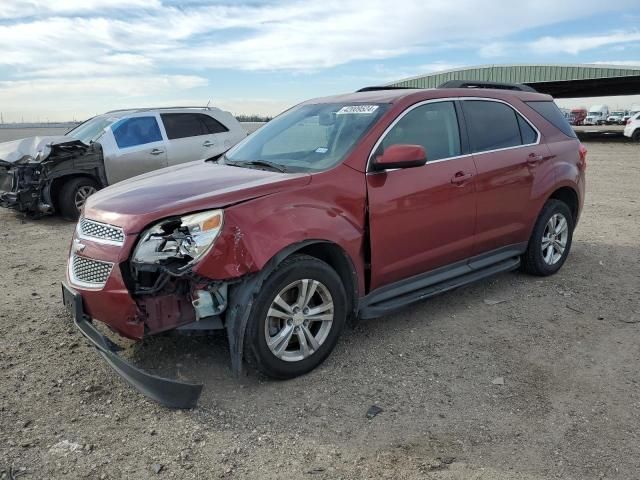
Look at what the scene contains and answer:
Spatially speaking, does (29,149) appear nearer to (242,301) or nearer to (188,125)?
(188,125)

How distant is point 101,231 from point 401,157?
2.02 meters

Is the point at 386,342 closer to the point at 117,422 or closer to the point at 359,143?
the point at 359,143

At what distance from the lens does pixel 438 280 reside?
4.39m

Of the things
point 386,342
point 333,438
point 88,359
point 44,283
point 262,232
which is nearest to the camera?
point 333,438

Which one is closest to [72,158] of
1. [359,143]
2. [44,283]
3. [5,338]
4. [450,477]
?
[44,283]

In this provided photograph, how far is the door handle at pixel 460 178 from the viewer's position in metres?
4.37

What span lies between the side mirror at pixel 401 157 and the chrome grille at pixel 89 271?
1.92 meters

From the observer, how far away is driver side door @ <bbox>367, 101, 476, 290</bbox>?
390 centimetres

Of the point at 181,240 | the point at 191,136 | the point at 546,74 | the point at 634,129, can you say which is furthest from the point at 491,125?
the point at 546,74

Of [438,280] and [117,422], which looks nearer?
[117,422]

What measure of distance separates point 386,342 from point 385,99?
74.0 inches

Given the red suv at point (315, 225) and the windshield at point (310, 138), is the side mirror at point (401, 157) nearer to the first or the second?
the red suv at point (315, 225)

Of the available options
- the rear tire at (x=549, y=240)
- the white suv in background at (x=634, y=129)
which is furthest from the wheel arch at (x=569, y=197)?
the white suv in background at (x=634, y=129)

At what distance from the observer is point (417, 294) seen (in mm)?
4203
